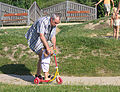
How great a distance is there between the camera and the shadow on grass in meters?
7.95

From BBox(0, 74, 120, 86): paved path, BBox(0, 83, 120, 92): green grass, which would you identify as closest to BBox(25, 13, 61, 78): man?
BBox(0, 74, 120, 86): paved path

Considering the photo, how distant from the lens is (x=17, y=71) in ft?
27.5

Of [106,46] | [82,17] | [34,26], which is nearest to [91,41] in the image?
[106,46]

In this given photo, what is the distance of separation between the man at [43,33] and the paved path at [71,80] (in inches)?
26.8

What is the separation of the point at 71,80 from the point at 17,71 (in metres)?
1.94

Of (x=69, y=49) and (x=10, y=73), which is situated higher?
(x=69, y=49)

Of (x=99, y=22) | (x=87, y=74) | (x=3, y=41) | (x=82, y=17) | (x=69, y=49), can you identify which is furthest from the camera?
(x=82, y=17)

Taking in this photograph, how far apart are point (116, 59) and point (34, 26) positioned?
11.1ft

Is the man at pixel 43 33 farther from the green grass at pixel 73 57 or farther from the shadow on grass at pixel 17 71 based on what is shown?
the green grass at pixel 73 57

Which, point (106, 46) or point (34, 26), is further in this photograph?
point (106, 46)

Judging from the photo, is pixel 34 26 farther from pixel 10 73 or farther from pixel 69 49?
pixel 69 49

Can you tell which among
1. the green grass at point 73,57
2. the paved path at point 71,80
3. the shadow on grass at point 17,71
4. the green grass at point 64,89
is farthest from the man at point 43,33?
the green grass at point 73,57

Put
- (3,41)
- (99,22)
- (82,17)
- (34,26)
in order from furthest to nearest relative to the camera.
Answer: (82,17), (99,22), (3,41), (34,26)

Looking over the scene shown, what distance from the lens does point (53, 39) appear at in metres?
6.76
